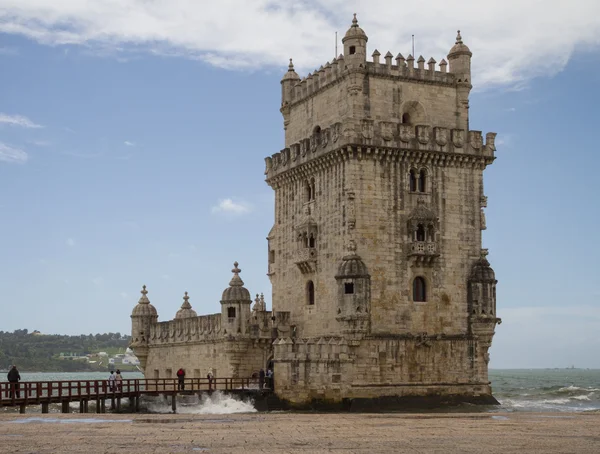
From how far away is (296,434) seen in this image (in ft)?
109

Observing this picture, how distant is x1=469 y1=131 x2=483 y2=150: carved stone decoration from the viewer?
179ft

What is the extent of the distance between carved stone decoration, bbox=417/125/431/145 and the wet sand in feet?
52.9

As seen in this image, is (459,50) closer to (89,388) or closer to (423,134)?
(423,134)

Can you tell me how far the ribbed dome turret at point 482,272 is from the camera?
5334 cm

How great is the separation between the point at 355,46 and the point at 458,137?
272 inches

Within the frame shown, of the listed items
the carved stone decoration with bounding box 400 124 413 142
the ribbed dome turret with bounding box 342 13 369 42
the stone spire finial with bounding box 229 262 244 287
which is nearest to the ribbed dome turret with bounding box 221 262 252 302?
the stone spire finial with bounding box 229 262 244 287

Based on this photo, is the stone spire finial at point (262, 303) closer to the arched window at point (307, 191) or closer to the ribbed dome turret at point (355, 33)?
the arched window at point (307, 191)

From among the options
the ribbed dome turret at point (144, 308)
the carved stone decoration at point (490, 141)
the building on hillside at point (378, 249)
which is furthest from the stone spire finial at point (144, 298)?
the carved stone decoration at point (490, 141)

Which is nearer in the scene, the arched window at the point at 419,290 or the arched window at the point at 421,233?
the arched window at the point at 419,290

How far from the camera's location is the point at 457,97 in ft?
182

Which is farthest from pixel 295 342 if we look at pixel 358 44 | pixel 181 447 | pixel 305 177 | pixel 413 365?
pixel 181 447

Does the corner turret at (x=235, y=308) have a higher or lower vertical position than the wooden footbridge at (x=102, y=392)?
higher

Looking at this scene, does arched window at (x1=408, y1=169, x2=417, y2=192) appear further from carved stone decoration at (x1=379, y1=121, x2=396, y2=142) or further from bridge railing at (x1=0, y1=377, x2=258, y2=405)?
bridge railing at (x1=0, y1=377, x2=258, y2=405)

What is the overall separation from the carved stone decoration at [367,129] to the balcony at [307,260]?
6462 millimetres
